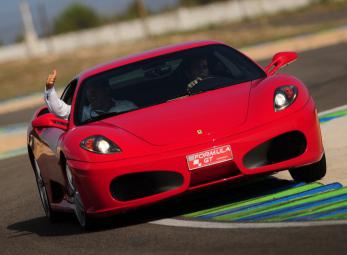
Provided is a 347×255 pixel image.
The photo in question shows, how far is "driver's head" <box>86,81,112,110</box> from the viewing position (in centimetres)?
812

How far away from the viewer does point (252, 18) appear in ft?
256

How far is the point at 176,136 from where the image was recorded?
705 cm

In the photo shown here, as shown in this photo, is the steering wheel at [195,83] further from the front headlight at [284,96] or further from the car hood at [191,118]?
the front headlight at [284,96]

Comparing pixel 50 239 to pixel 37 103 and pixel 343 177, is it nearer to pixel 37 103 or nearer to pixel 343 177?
pixel 343 177

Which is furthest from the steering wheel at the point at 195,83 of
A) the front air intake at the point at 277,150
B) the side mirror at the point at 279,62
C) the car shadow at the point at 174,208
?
the front air intake at the point at 277,150

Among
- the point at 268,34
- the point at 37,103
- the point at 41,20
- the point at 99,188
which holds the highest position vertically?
the point at 99,188

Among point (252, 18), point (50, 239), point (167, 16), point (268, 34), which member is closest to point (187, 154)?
point (50, 239)

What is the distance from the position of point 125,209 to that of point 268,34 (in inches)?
1548

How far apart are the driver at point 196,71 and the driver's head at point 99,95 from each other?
2.16 ft

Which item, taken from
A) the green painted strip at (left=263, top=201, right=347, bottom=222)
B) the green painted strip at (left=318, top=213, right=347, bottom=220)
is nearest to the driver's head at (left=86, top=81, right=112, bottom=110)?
the green painted strip at (left=263, top=201, right=347, bottom=222)

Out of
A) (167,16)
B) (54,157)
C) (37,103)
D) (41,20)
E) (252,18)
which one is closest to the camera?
(54,157)

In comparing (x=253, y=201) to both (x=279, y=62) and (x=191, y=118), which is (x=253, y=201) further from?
(x=279, y=62)

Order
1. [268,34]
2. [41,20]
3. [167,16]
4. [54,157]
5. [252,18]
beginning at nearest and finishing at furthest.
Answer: [54,157] < [268,34] < [252,18] < [167,16] < [41,20]

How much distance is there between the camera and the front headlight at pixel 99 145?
7113 mm
